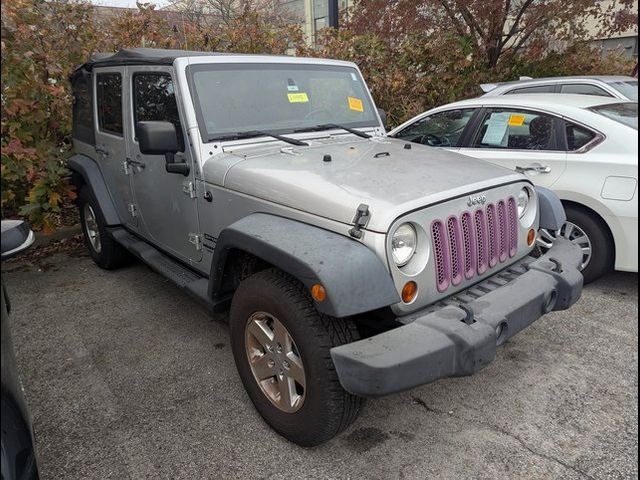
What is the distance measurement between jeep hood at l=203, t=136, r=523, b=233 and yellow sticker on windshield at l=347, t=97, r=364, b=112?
0.63m

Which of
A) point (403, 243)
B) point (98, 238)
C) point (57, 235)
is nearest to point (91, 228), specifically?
point (98, 238)

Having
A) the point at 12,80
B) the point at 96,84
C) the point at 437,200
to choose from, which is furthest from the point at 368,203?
the point at 12,80

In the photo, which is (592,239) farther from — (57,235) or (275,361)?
(57,235)

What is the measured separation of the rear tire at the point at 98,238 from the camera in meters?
4.67

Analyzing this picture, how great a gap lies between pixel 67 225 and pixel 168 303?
8.87 feet

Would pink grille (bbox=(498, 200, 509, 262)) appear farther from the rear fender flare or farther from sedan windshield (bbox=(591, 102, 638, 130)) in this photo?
the rear fender flare

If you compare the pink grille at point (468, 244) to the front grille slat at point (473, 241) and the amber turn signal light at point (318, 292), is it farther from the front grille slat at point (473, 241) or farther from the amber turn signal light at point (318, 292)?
the amber turn signal light at point (318, 292)

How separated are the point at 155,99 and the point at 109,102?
102cm

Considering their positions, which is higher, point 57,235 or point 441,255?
point 441,255

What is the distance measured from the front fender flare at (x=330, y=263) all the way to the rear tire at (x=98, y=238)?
2.74 metres

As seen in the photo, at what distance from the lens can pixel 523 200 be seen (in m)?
3.01

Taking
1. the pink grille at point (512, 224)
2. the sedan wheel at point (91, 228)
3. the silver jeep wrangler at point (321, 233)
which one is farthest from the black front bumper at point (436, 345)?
the sedan wheel at point (91, 228)

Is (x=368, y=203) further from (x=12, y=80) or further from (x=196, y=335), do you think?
(x=12, y=80)

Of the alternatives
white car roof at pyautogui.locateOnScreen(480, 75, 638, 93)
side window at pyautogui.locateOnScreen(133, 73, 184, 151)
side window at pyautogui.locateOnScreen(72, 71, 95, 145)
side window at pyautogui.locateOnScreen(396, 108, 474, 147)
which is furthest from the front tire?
white car roof at pyautogui.locateOnScreen(480, 75, 638, 93)
